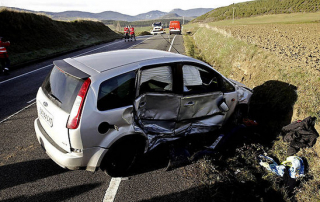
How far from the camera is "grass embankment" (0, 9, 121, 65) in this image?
1505 cm

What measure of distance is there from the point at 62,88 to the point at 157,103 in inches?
58.5

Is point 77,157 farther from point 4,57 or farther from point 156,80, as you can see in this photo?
point 4,57

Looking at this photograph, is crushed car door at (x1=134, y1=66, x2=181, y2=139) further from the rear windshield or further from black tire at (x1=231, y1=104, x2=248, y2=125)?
black tire at (x1=231, y1=104, x2=248, y2=125)

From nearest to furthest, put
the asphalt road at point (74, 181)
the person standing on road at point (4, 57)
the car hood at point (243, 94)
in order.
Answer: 1. the asphalt road at point (74, 181)
2. the car hood at point (243, 94)
3. the person standing on road at point (4, 57)

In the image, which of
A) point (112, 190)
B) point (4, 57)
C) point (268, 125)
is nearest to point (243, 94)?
point (268, 125)

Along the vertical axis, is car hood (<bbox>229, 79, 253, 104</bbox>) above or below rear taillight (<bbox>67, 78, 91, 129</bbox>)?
below

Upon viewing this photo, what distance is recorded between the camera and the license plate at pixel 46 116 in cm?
320

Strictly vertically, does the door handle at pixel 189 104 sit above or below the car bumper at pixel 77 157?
above

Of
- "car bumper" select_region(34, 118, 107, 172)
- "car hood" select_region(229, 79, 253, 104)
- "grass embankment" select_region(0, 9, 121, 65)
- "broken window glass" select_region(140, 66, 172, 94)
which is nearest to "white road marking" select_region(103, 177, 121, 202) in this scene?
"car bumper" select_region(34, 118, 107, 172)

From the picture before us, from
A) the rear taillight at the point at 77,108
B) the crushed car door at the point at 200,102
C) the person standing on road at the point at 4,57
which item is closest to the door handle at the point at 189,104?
the crushed car door at the point at 200,102

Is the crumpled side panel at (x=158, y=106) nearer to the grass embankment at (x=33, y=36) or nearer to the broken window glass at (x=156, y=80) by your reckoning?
the broken window glass at (x=156, y=80)

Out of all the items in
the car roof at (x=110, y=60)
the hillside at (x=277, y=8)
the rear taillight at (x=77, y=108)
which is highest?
the hillside at (x=277, y=8)

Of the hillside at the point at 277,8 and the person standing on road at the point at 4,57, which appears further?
the hillside at the point at 277,8

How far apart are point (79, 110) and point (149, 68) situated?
1288 mm
